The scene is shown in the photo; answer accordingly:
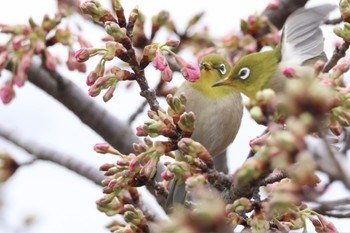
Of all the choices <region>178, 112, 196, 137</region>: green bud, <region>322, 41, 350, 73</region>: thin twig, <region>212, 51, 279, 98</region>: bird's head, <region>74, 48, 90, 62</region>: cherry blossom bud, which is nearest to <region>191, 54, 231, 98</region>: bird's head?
<region>212, 51, 279, 98</region>: bird's head

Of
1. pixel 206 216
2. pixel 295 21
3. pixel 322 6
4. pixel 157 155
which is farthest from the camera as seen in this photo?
pixel 295 21

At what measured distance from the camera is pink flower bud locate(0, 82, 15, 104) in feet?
12.4

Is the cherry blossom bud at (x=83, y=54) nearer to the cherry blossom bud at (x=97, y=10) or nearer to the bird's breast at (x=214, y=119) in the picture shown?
the cherry blossom bud at (x=97, y=10)

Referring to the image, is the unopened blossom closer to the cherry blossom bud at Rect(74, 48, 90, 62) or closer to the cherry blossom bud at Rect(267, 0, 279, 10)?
the cherry blossom bud at Rect(74, 48, 90, 62)

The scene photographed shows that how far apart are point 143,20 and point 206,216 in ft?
9.69

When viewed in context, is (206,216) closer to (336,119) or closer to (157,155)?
(336,119)

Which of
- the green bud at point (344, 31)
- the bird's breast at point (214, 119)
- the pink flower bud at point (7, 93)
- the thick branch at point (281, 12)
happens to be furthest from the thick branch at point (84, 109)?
the green bud at point (344, 31)

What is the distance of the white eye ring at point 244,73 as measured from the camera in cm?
358

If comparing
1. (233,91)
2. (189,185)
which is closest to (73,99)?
(233,91)

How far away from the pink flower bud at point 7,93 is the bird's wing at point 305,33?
1.51 m

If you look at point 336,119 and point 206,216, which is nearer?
point 206,216

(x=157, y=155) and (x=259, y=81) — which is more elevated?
(x=157, y=155)

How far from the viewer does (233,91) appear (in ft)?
13.0

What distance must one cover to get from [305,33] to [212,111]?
3.38 feet
